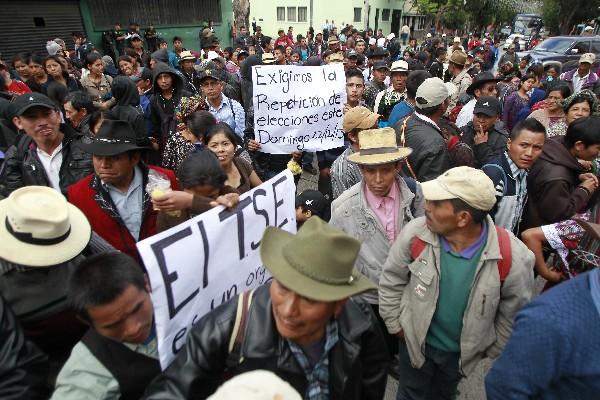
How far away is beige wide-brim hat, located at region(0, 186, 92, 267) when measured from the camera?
1790 millimetres

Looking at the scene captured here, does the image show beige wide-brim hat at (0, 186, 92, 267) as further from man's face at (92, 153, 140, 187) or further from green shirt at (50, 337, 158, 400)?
man's face at (92, 153, 140, 187)

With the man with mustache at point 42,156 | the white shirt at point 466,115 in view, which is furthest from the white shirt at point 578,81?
the man with mustache at point 42,156

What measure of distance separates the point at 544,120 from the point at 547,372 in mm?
4409

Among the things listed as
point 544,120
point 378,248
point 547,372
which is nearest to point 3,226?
point 378,248

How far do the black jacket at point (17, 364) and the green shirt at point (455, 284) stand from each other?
76.8 inches

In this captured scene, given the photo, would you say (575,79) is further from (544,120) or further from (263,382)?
(263,382)

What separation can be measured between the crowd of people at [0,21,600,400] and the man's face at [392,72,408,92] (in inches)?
80.1

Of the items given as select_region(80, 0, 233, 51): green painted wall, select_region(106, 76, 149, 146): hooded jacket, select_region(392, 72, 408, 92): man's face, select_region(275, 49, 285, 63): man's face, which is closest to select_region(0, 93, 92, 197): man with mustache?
select_region(106, 76, 149, 146): hooded jacket

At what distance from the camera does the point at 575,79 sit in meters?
8.39

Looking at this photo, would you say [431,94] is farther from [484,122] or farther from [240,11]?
[240,11]

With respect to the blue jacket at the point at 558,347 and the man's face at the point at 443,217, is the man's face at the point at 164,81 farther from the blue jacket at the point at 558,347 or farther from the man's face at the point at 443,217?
the blue jacket at the point at 558,347

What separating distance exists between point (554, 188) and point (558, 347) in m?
1.86

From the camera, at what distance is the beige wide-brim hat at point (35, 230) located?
1.79m

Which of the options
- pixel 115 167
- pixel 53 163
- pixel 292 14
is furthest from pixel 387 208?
pixel 292 14
